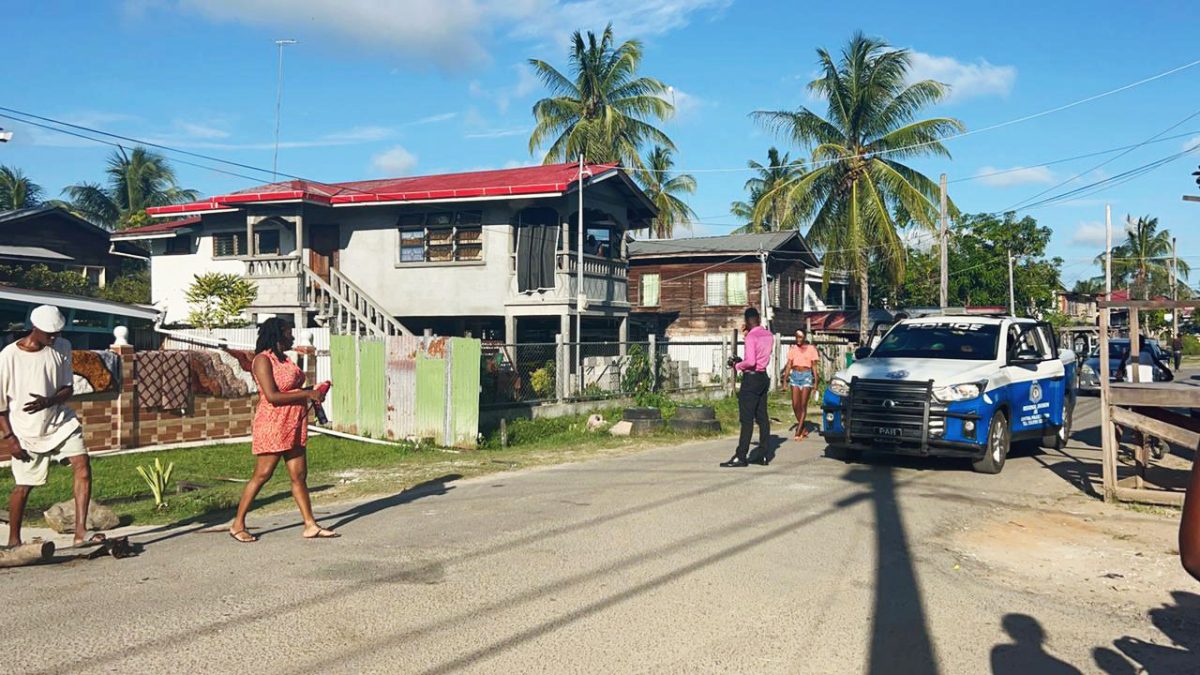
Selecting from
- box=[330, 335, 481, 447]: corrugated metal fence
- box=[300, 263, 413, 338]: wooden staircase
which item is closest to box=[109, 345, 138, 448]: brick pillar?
box=[330, 335, 481, 447]: corrugated metal fence

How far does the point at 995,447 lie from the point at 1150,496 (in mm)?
2175

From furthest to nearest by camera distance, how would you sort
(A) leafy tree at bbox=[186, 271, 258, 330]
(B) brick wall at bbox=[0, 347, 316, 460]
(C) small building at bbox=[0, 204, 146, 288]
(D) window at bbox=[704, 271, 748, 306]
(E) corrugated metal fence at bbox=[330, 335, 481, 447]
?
(D) window at bbox=[704, 271, 748, 306], (C) small building at bbox=[0, 204, 146, 288], (A) leafy tree at bbox=[186, 271, 258, 330], (E) corrugated metal fence at bbox=[330, 335, 481, 447], (B) brick wall at bbox=[0, 347, 316, 460]

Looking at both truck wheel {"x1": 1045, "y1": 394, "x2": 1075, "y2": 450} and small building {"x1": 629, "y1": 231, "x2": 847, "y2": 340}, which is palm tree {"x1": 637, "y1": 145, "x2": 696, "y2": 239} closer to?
small building {"x1": 629, "y1": 231, "x2": 847, "y2": 340}

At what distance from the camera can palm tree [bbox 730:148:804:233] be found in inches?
1409

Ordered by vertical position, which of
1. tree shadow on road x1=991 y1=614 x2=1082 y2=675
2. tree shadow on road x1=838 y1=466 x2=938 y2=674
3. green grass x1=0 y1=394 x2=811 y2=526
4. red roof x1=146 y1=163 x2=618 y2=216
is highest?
red roof x1=146 y1=163 x2=618 y2=216

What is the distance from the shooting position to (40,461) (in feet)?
24.6

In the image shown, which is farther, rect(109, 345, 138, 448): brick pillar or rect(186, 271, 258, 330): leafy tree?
rect(186, 271, 258, 330): leafy tree

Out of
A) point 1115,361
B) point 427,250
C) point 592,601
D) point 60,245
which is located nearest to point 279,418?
point 592,601

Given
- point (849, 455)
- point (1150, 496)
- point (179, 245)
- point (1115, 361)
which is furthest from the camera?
point (179, 245)

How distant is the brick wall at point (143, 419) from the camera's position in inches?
545

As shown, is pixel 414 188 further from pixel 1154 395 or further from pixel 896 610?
pixel 896 610

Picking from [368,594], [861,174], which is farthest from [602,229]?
[368,594]

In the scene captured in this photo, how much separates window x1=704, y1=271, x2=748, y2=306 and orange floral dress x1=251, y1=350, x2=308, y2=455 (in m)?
32.1

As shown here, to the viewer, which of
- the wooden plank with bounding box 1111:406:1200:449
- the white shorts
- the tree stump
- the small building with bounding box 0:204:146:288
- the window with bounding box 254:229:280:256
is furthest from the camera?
the small building with bounding box 0:204:146:288
